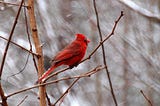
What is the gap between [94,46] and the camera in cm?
663

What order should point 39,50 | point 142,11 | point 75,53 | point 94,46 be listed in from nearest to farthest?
point 39,50, point 75,53, point 94,46, point 142,11

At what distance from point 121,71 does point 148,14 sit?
0.90 m

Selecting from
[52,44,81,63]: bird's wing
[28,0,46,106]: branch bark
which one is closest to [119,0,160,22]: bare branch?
[52,44,81,63]: bird's wing

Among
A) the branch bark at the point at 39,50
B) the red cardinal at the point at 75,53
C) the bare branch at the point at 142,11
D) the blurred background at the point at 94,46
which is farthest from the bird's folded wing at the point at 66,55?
the bare branch at the point at 142,11

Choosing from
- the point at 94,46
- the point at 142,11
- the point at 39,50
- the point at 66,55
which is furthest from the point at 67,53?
the point at 142,11

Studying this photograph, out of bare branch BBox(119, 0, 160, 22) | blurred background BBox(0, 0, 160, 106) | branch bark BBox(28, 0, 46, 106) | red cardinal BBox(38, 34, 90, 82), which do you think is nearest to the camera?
branch bark BBox(28, 0, 46, 106)

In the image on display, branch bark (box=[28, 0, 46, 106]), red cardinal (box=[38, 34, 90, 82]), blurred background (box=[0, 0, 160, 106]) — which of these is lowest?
blurred background (box=[0, 0, 160, 106])

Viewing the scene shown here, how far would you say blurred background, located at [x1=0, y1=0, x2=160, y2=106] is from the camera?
6379 mm

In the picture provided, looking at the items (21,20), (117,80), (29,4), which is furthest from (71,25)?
(29,4)

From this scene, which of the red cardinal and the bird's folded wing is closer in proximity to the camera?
the bird's folded wing

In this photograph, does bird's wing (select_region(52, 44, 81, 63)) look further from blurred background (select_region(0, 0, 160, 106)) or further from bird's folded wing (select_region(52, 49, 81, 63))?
blurred background (select_region(0, 0, 160, 106))

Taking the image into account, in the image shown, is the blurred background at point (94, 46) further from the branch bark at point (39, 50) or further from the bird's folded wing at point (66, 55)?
the branch bark at point (39, 50)

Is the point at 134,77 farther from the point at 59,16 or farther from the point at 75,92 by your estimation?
the point at 59,16

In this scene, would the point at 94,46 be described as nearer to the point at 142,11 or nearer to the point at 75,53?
the point at 142,11
